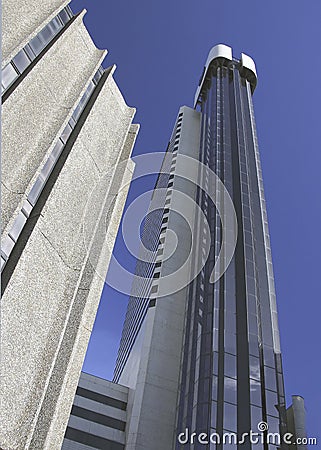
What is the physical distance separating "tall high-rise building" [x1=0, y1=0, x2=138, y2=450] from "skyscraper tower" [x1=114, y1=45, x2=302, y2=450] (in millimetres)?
19579

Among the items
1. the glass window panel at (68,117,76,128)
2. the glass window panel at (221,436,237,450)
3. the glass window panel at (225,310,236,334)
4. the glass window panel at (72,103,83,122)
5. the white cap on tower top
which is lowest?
the glass window panel at (221,436,237,450)

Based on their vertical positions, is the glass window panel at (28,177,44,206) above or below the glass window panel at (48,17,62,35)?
below

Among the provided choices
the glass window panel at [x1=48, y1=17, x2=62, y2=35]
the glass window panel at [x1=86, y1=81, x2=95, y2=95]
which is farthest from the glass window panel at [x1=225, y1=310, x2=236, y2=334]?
the glass window panel at [x1=48, y1=17, x2=62, y2=35]

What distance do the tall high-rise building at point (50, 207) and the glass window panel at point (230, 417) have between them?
18.4 m

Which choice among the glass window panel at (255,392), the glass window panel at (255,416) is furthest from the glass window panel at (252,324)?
the glass window panel at (255,416)

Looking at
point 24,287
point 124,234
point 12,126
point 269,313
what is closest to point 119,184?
point 12,126

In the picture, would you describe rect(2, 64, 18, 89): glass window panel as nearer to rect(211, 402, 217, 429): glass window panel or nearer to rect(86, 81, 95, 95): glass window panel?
rect(86, 81, 95, 95): glass window panel

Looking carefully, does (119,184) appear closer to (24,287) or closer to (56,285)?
(56,285)

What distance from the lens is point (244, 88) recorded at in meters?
69.1

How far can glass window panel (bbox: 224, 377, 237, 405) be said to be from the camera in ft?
94.0

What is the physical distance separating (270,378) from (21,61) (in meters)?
26.4

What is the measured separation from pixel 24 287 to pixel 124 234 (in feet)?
153

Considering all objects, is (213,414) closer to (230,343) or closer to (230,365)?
(230,365)

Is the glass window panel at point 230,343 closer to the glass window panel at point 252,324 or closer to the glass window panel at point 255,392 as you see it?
the glass window panel at point 252,324
